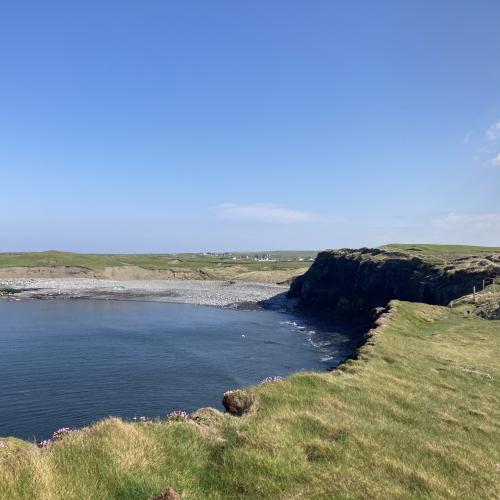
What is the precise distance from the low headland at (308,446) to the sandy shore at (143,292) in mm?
91423

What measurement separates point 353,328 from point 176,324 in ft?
103

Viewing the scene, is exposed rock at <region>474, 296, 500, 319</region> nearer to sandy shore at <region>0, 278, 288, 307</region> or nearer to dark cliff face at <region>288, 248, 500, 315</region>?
dark cliff face at <region>288, 248, 500, 315</region>

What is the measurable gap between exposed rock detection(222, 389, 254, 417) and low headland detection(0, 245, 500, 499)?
3 centimetres

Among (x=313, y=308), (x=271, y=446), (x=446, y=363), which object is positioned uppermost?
(x=271, y=446)

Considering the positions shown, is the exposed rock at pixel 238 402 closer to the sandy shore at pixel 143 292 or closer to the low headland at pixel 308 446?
the low headland at pixel 308 446

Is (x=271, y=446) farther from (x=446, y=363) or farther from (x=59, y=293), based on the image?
(x=59, y=293)

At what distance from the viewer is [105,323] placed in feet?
255

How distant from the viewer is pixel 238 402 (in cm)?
1456

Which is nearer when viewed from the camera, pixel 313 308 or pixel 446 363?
pixel 446 363

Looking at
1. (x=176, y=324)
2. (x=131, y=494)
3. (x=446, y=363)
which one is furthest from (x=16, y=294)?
(x=131, y=494)

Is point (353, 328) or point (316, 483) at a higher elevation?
point (316, 483)

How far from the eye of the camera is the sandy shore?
119062 millimetres

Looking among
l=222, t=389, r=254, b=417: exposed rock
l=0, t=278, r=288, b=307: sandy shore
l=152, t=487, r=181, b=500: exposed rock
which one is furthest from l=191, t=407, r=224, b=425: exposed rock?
l=0, t=278, r=288, b=307: sandy shore

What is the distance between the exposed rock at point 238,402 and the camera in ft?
47.2
